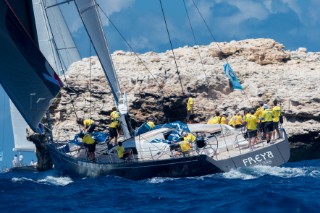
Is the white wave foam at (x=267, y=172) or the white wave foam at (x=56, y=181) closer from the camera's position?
the white wave foam at (x=267, y=172)

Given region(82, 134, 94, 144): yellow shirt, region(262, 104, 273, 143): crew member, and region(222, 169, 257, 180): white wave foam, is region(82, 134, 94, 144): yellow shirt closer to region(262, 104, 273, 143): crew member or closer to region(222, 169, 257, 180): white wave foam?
region(222, 169, 257, 180): white wave foam

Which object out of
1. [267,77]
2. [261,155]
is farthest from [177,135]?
[267,77]

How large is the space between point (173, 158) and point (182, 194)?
3374mm

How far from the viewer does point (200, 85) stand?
91.8ft

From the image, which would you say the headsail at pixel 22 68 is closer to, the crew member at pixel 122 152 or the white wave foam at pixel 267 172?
the crew member at pixel 122 152

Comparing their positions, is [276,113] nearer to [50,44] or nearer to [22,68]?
[22,68]

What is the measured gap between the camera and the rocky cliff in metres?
26.8

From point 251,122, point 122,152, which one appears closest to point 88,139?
point 122,152

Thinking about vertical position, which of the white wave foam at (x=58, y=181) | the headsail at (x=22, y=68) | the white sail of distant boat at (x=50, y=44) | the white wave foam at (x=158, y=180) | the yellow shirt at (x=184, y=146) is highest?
the white sail of distant boat at (x=50, y=44)

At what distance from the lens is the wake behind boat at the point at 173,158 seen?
1864cm

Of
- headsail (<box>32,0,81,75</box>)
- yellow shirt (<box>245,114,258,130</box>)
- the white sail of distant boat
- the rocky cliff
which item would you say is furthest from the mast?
headsail (<box>32,0,81,75</box>)

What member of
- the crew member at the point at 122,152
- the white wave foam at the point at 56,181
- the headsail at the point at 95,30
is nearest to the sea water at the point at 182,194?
the white wave foam at the point at 56,181

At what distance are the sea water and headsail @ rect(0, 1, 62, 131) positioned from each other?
8.71 feet

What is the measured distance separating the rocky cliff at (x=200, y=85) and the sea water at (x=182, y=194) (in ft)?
25.6
